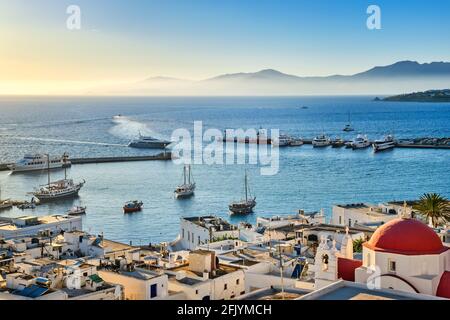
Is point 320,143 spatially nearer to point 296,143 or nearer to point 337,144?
point 337,144

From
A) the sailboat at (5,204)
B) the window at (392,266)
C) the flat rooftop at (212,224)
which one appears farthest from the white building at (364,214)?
the sailboat at (5,204)

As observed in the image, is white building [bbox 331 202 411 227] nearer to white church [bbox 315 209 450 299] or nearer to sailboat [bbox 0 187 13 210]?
white church [bbox 315 209 450 299]

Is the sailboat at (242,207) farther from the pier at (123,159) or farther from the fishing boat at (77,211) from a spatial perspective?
the pier at (123,159)

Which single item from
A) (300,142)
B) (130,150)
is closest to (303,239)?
(130,150)

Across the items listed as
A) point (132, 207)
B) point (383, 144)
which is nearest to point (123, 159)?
point (132, 207)

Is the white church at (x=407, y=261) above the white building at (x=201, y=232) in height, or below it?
above
